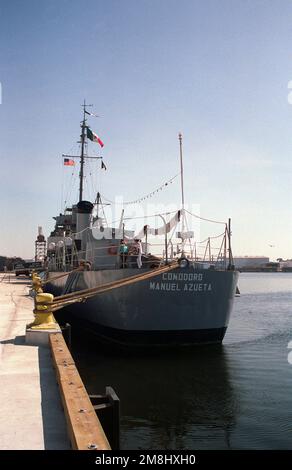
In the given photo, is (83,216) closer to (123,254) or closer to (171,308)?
(123,254)

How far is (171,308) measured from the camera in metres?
12.1

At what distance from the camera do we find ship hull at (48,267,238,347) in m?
12.0

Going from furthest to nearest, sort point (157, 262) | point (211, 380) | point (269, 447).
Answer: point (157, 262)
point (211, 380)
point (269, 447)

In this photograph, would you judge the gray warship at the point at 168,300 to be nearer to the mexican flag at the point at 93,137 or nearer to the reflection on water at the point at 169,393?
the reflection on water at the point at 169,393

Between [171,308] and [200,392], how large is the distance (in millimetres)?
3449

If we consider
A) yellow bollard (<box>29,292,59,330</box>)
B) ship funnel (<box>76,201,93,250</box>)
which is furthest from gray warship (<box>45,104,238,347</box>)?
ship funnel (<box>76,201,93,250</box>)

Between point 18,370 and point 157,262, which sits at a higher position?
point 157,262

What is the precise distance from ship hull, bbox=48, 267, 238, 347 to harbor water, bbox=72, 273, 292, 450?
0.53 metres

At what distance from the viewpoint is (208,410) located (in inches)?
305

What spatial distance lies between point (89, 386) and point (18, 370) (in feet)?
9.18

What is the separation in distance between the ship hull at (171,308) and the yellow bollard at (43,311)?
3.31m
